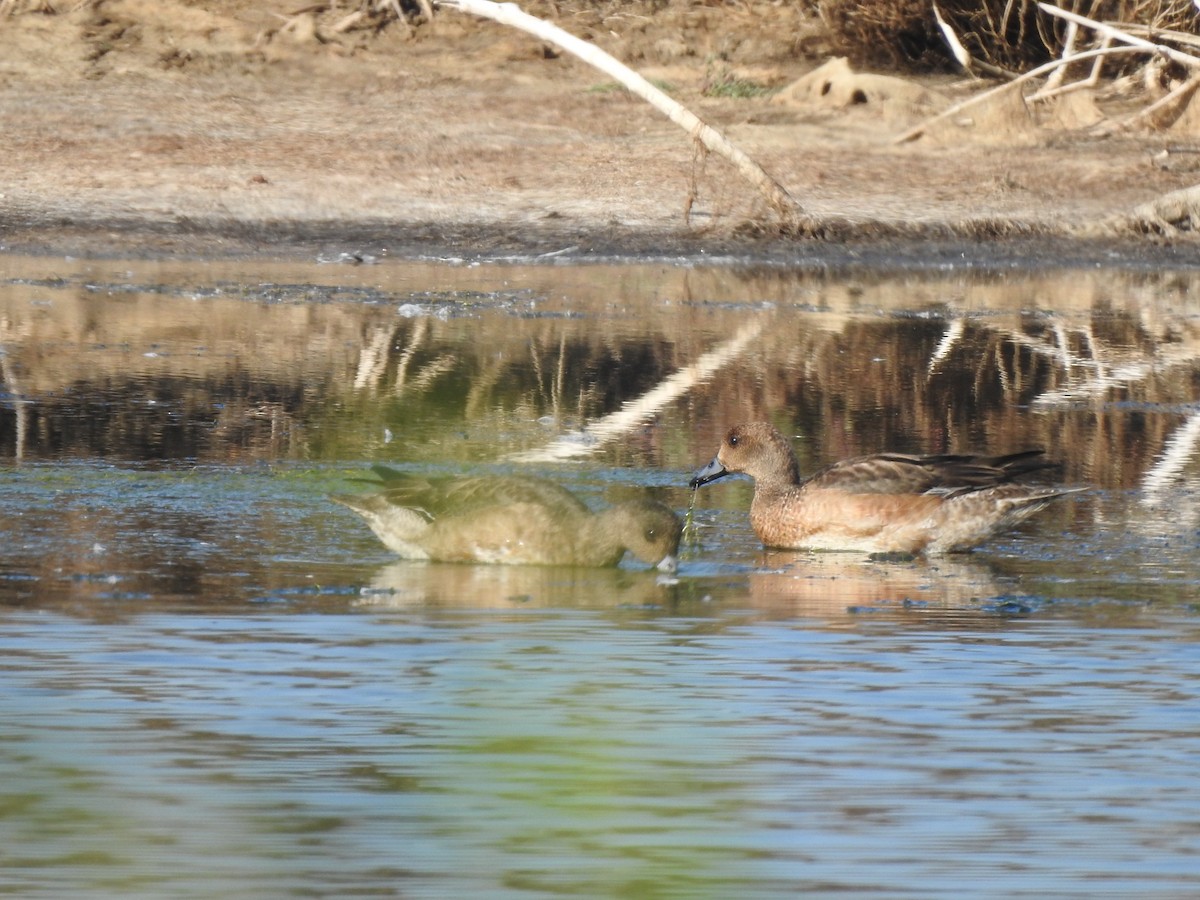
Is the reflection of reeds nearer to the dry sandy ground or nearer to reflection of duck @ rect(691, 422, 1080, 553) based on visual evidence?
reflection of duck @ rect(691, 422, 1080, 553)

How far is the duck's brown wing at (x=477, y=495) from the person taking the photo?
7.79 meters

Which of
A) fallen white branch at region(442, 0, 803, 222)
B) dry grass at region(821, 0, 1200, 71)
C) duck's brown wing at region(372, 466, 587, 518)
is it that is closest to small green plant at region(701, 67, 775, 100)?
dry grass at region(821, 0, 1200, 71)

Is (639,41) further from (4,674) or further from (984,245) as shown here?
(4,674)

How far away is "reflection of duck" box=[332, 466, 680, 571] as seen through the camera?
303 inches

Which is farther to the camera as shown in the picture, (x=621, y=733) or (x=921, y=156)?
(x=921, y=156)

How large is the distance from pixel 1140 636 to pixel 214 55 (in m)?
20.4

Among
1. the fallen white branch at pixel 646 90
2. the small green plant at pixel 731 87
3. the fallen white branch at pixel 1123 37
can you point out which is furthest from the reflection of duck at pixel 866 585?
the small green plant at pixel 731 87

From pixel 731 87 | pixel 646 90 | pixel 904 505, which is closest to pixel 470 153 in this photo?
pixel 731 87

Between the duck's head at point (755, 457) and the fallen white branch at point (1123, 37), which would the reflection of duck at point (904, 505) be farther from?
the fallen white branch at point (1123, 37)

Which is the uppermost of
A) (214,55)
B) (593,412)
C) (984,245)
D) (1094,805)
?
(214,55)

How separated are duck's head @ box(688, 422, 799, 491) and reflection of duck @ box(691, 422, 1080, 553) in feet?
0.45

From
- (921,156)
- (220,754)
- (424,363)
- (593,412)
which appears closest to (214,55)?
(921,156)

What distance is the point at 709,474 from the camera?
8906 millimetres

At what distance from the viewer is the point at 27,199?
69.1 feet
